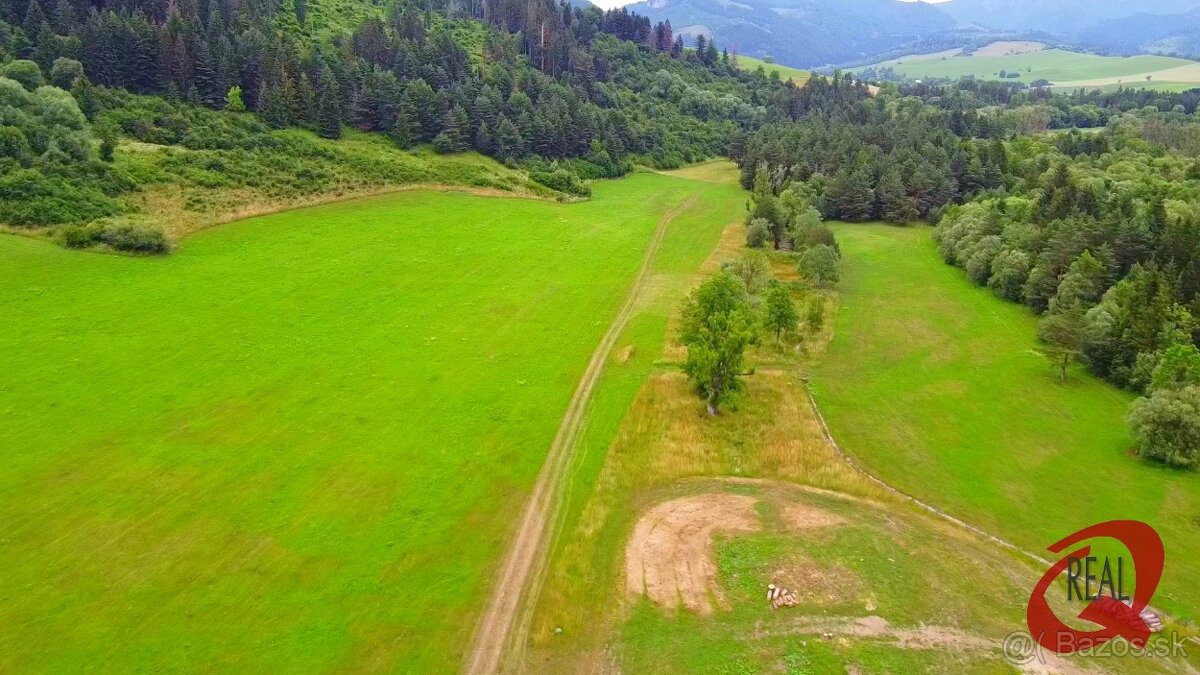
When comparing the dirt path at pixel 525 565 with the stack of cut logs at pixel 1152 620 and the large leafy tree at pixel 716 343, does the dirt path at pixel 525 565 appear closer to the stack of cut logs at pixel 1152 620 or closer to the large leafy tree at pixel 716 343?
the large leafy tree at pixel 716 343

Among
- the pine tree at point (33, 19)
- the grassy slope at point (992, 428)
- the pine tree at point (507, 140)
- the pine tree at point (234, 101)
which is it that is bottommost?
the grassy slope at point (992, 428)

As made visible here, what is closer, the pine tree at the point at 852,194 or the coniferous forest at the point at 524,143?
the coniferous forest at the point at 524,143

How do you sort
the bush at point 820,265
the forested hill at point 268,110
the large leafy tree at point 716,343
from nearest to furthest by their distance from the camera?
the large leafy tree at point 716,343 → the forested hill at point 268,110 → the bush at point 820,265

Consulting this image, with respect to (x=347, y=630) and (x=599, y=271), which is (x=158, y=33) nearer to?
(x=599, y=271)

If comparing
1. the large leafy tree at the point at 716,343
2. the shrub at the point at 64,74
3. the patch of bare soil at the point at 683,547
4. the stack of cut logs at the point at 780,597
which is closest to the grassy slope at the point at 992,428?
the large leafy tree at the point at 716,343

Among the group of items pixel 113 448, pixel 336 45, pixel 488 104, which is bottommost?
pixel 113 448

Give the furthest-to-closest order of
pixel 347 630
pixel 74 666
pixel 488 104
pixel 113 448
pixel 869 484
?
pixel 488 104 → pixel 869 484 → pixel 113 448 → pixel 347 630 → pixel 74 666

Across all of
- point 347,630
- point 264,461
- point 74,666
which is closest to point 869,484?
point 347,630
